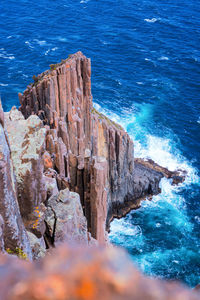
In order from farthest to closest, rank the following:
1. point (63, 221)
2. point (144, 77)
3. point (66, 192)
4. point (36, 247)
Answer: point (144, 77) < point (66, 192) < point (63, 221) < point (36, 247)

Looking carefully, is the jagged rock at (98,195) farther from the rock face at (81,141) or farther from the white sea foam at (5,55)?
the white sea foam at (5,55)

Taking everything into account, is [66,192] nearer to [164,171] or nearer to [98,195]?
[98,195]

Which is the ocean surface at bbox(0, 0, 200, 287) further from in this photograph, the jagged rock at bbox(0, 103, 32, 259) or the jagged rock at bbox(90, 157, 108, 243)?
the jagged rock at bbox(0, 103, 32, 259)

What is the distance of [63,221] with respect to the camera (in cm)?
2348

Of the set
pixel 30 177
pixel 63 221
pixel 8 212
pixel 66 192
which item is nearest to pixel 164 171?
pixel 66 192

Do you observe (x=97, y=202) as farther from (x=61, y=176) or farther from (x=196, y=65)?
(x=196, y=65)

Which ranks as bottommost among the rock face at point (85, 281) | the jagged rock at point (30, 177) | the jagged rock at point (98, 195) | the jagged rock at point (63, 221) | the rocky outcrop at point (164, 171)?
the rocky outcrop at point (164, 171)

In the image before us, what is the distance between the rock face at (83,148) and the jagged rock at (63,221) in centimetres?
160

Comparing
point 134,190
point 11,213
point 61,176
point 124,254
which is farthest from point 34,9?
point 124,254

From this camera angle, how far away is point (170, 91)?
9131cm

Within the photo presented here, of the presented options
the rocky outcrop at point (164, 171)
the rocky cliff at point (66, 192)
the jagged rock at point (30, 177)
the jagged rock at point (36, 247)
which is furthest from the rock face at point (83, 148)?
the jagged rock at point (36, 247)

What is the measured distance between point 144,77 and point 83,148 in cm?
5672

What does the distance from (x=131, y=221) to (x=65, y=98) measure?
29491mm

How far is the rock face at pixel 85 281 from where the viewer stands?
3650 millimetres
